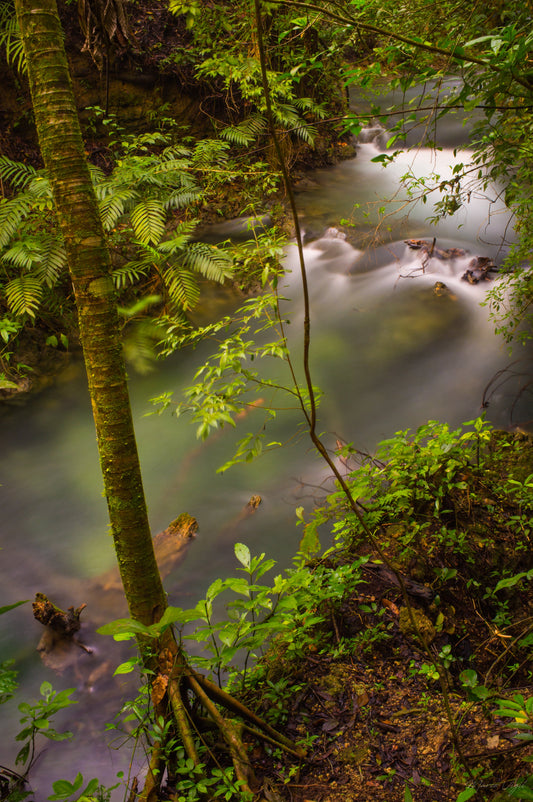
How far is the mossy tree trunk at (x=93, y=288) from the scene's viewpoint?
1492mm

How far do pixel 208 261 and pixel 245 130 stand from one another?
2742mm

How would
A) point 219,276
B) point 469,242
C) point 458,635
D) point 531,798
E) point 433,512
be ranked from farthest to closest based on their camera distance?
point 469,242 → point 219,276 → point 433,512 → point 458,635 → point 531,798

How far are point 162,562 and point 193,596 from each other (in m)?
0.39

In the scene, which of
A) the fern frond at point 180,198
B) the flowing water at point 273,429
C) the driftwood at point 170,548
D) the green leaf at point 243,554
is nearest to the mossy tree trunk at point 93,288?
the green leaf at point 243,554

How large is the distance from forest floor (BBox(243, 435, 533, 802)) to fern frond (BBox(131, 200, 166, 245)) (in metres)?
4.25

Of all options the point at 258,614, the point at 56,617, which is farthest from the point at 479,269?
the point at 56,617

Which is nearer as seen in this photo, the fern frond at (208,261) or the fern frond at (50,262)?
the fern frond at (50,262)

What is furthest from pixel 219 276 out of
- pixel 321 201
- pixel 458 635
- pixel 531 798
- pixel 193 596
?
pixel 531 798

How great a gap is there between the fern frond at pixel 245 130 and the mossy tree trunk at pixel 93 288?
18.7 feet

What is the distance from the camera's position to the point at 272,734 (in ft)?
5.68

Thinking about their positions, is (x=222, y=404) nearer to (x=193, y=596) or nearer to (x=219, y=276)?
(x=193, y=596)

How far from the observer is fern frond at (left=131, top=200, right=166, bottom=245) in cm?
538

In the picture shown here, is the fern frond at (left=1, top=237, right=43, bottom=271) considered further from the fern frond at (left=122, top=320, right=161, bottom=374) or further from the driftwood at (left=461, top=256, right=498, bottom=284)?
the driftwood at (left=461, top=256, right=498, bottom=284)

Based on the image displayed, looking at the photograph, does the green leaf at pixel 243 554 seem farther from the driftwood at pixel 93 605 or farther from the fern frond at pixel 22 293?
the fern frond at pixel 22 293
